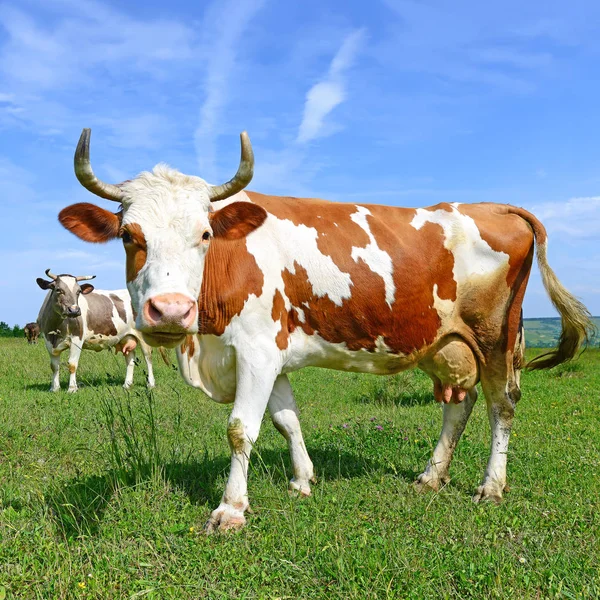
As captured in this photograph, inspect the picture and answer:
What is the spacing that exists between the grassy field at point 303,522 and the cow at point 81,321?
22.7ft

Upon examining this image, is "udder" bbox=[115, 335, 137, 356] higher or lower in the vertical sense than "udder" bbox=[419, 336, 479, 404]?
lower

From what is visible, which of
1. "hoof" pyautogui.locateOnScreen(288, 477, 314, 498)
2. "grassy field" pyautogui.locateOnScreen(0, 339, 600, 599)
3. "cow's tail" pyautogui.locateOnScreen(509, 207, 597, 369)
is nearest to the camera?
"grassy field" pyautogui.locateOnScreen(0, 339, 600, 599)

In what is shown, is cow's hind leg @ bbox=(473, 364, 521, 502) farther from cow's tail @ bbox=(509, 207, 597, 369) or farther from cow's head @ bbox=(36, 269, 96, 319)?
cow's head @ bbox=(36, 269, 96, 319)

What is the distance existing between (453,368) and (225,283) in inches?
102

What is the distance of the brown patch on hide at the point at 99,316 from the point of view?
52.8 ft

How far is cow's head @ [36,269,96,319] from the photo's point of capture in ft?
48.7

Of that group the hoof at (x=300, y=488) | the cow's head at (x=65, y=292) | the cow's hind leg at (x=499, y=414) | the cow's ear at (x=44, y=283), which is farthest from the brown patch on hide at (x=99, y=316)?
the cow's hind leg at (x=499, y=414)

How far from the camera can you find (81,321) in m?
15.4

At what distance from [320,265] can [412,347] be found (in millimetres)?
1200

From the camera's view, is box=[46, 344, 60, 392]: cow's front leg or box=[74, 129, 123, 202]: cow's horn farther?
box=[46, 344, 60, 392]: cow's front leg

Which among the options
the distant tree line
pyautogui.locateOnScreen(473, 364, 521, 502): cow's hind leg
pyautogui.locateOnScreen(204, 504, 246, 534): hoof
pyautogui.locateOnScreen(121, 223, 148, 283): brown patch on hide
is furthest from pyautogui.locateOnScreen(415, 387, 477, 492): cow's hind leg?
the distant tree line

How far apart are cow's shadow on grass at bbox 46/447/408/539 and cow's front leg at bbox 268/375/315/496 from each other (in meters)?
0.21

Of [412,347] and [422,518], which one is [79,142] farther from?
[422,518]

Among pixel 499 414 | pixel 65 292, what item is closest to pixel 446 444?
pixel 499 414
